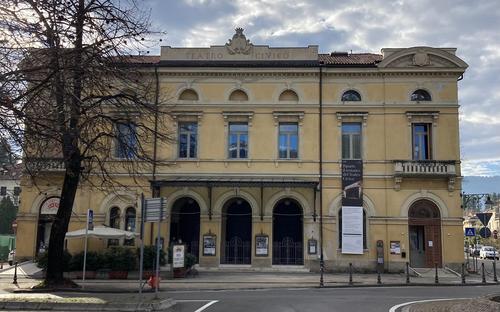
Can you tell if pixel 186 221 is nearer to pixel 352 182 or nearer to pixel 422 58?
pixel 352 182

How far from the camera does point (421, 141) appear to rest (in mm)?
32156

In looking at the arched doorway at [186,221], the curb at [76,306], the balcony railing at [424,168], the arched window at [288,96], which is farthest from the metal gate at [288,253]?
the curb at [76,306]

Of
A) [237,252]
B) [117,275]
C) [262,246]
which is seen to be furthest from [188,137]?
[117,275]

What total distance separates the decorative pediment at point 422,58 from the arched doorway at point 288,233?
1024cm

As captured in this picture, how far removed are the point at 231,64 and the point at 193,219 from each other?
9.94m

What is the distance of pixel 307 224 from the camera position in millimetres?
31203

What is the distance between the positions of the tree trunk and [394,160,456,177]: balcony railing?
1833 cm

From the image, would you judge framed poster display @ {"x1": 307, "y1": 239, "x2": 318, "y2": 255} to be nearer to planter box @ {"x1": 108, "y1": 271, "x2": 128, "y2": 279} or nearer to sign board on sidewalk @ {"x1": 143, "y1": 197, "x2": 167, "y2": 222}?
planter box @ {"x1": 108, "y1": 271, "x2": 128, "y2": 279}

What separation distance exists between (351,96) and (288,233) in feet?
30.5

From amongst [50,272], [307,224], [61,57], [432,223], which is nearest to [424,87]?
[432,223]

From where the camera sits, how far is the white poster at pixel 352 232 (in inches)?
1208

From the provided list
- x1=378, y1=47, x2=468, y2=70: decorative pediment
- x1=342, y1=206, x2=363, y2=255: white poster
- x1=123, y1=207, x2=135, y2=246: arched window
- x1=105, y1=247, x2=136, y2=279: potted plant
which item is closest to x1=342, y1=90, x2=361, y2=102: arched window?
x1=378, y1=47, x2=468, y2=70: decorative pediment

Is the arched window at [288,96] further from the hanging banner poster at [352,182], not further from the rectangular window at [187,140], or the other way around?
the rectangular window at [187,140]

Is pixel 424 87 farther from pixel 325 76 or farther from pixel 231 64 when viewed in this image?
pixel 231 64
